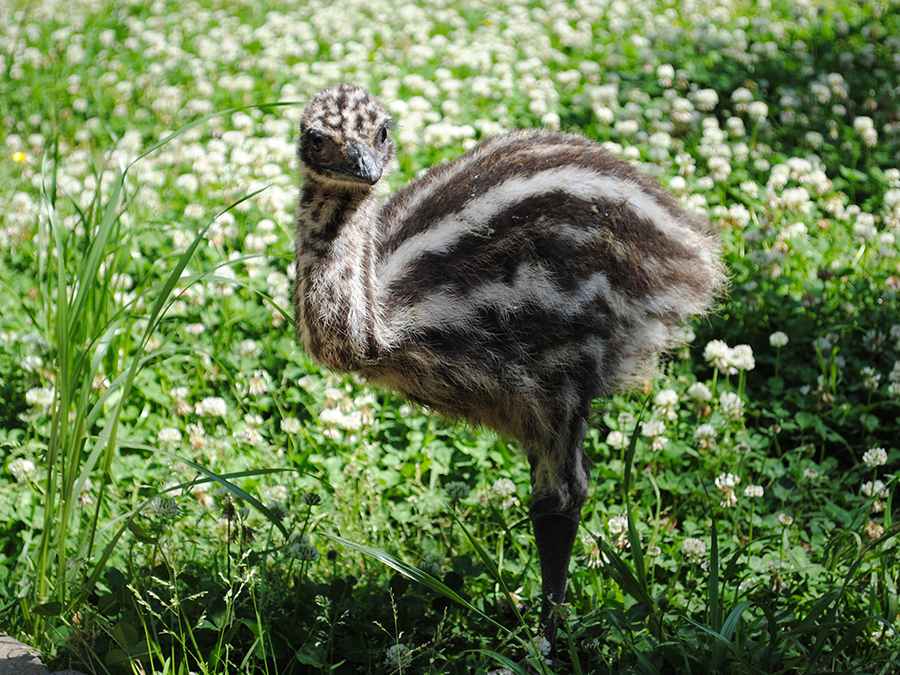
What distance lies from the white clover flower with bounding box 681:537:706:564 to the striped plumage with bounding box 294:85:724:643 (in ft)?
1.49

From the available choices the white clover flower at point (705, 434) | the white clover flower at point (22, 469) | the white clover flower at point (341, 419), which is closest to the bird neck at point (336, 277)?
the white clover flower at point (341, 419)

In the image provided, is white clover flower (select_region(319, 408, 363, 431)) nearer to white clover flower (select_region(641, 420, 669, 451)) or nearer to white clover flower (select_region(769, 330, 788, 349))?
white clover flower (select_region(641, 420, 669, 451))

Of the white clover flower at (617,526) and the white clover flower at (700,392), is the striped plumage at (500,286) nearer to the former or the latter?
the white clover flower at (617,526)

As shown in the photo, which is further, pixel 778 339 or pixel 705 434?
pixel 778 339

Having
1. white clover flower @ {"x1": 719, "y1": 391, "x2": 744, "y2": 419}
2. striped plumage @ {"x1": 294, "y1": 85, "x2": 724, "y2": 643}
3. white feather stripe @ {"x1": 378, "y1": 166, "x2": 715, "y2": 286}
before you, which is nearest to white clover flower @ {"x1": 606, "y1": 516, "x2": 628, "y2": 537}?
striped plumage @ {"x1": 294, "y1": 85, "x2": 724, "y2": 643}

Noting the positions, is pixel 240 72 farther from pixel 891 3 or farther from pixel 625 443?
pixel 891 3

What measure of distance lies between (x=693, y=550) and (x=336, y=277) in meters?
1.79

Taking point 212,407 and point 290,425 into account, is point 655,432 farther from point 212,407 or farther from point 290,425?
point 212,407

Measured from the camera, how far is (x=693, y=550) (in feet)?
10.9

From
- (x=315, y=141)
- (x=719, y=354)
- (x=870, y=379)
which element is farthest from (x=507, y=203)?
(x=870, y=379)

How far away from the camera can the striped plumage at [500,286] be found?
9.64 feet

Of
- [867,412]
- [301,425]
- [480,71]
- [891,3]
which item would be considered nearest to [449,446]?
[301,425]

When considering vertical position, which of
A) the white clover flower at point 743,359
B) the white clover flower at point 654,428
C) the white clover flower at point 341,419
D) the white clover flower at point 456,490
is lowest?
the white clover flower at point 341,419

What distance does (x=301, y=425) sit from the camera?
430cm
